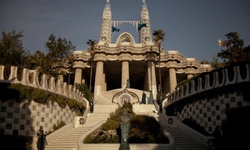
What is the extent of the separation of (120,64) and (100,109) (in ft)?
78.1

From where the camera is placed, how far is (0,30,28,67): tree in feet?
92.9

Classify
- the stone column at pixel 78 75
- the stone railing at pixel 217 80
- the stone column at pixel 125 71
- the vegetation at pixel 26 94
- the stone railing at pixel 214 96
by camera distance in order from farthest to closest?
the stone column at pixel 78 75, the stone column at pixel 125 71, the stone railing at pixel 217 80, the stone railing at pixel 214 96, the vegetation at pixel 26 94

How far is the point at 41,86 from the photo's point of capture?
2117 centimetres

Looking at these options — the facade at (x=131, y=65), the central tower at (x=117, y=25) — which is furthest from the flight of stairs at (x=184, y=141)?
the central tower at (x=117, y=25)

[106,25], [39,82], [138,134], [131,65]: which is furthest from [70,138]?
[106,25]

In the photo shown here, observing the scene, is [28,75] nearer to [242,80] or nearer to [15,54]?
[15,54]

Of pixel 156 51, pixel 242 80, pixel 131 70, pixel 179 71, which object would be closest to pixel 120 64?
pixel 131 70

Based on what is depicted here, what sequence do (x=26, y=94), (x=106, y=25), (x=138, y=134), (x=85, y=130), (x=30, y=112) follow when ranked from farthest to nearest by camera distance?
(x=106, y=25) → (x=85, y=130) → (x=30, y=112) → (x=26, y=94) → (x=138, y=134)

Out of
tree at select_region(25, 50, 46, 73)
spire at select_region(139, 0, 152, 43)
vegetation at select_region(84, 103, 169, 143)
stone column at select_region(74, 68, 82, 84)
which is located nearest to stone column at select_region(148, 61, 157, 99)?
stone column at select_region(74, 68, 82, 84)

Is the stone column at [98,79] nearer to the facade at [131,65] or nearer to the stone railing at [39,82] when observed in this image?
the facade at [131,65]

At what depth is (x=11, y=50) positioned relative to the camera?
2928 cm

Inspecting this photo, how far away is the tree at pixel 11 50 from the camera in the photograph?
92.9ft

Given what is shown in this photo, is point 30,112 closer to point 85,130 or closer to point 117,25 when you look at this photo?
point 85,130

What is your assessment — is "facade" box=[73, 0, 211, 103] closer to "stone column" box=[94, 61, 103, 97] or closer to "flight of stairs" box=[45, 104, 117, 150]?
"stone column" box=[94, 61, 103, 97]
